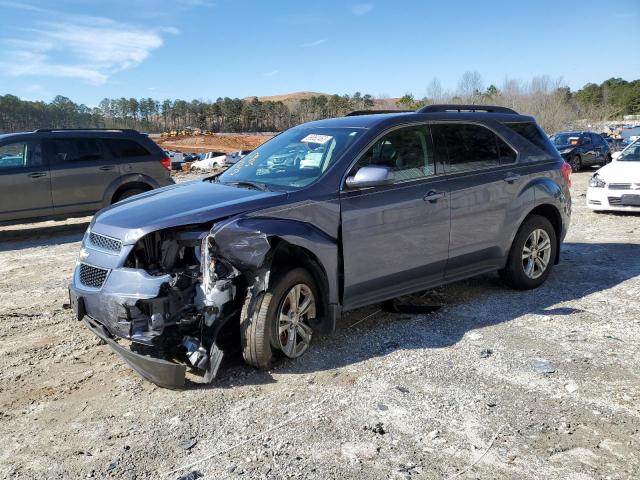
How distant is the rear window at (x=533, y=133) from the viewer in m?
6.09

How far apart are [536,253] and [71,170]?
793 centimetres

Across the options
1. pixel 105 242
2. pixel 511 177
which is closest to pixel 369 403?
pixel 105 242

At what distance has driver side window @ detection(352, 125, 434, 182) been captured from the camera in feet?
16.0

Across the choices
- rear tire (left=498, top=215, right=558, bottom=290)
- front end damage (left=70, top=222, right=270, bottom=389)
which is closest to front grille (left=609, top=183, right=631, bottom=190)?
rear tire (left=498, top=215, right=558, bottom=290)

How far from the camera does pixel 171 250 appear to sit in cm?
407

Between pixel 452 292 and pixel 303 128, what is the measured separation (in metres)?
2.38

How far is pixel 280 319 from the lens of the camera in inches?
163

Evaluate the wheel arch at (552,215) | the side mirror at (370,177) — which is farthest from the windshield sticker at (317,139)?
the wheel arch at (552,215)

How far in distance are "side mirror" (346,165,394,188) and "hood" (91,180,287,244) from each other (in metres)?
0.59

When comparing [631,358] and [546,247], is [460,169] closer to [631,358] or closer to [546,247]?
[546,247]

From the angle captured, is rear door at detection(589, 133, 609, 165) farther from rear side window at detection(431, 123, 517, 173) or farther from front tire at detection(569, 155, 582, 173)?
rear side window at detection(431, 123, 517, 173)

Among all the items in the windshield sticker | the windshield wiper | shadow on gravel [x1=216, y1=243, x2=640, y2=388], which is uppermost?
the windshield sticker

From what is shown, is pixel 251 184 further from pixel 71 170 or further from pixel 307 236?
pixel 71 170

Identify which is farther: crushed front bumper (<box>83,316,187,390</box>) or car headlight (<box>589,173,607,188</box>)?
car headlight (<box>589,173,607,188</box>)
